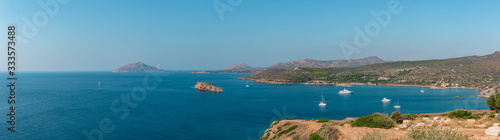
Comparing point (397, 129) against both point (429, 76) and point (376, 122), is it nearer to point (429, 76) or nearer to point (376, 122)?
point (376, 122)

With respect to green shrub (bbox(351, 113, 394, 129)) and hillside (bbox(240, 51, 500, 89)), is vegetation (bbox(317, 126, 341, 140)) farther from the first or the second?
hillside (bbox(240, 51, 500, 89))

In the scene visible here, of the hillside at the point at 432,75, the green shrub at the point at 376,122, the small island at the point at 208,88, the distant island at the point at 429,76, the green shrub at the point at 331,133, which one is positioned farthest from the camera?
the hillside at the point at 432,75

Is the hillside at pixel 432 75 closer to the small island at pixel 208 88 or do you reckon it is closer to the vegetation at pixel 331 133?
the small island at pixel 208 88

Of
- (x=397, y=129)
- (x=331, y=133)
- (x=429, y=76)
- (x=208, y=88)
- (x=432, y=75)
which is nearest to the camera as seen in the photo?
(x=331, y=133)

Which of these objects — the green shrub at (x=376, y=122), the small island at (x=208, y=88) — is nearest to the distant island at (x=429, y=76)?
the small island at (x=208, y=88)

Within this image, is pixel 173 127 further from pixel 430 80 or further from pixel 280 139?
pixel 430 80

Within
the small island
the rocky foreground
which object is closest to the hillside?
the small island

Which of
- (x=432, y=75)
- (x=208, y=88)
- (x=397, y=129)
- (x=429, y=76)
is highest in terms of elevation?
(x=432, y=75)

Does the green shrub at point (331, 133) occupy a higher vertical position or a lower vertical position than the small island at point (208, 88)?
higher

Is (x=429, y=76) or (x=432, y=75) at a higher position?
(x=432, y=75)

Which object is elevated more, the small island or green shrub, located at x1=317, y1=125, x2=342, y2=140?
green shrub, located at x1=317, y1=125, x2=342, y2=140

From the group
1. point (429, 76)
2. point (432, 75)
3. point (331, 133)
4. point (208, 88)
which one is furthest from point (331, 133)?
point (432, 75)
